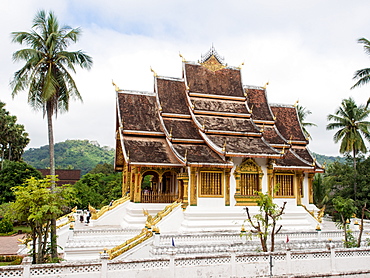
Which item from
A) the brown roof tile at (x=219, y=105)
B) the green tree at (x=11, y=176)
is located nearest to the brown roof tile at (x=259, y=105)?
the brown roof tile at (x=219, y=105)

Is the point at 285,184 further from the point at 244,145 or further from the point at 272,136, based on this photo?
the point at 244,145

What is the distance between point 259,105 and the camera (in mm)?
20969

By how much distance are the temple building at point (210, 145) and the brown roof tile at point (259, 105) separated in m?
0.06

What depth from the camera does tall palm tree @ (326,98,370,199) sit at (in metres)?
26.8

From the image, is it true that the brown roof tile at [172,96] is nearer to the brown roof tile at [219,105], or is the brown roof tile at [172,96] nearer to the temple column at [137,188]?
the brown roof tile at [219,105]

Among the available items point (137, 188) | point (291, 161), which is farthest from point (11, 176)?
point (291, 161)

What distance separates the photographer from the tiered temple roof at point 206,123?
1675 centimetres

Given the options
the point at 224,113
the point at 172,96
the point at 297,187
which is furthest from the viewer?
the point at 172,96

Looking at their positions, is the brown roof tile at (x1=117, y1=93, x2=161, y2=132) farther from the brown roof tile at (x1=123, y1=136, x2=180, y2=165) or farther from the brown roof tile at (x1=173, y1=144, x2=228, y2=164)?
the brown roof tile at (x1=173, y1=144, x2=228, y2=164)

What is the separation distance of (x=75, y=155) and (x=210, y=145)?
10766 centimetres

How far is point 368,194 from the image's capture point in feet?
77.6

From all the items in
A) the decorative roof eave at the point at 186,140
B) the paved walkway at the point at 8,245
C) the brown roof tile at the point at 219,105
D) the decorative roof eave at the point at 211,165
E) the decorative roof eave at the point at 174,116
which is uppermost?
the brown roof tile at the point at 219,105

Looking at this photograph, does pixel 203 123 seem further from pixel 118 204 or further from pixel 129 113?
pixel 118 204

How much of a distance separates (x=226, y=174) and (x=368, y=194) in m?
12.7
